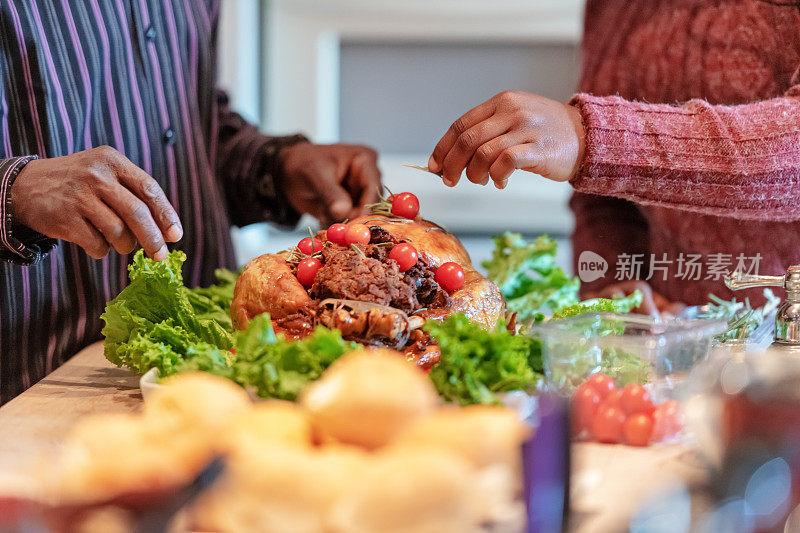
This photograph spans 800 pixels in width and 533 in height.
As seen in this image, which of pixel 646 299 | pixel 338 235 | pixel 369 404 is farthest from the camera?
pixel 646 299

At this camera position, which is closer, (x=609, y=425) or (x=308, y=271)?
(x=609, y=425)

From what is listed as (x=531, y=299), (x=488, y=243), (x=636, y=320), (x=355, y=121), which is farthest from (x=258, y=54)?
(x=636, y=320)

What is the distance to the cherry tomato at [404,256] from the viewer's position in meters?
1.35

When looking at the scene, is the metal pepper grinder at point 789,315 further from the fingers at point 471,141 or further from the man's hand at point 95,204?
the man's hand at point 95,204

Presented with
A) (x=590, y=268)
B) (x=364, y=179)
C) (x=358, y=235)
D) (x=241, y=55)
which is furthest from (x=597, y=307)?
(x=241, y=55)

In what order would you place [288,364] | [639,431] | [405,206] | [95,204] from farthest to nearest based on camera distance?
1. [405,206]
2. [95,204]
3. [288,364]
4. [639,431]

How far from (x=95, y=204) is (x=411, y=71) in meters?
2.50

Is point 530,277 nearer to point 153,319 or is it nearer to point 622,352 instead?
point 622,352

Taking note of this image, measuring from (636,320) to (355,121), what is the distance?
2572 mm

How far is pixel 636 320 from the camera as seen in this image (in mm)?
1191

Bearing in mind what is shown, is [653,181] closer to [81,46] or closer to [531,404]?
[531,404]

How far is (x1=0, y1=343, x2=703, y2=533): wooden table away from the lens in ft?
2.29

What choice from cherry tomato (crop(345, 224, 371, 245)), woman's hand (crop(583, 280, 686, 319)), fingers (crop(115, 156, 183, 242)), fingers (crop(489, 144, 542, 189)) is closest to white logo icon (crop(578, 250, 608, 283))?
woman's hand (crop(583, 280, 686, 319))

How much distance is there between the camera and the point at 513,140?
52.4 inches
